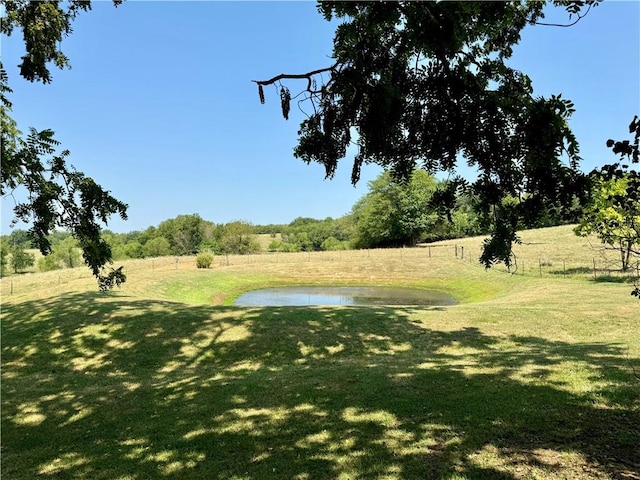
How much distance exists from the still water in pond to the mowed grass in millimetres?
11210

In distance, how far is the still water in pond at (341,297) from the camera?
2952 centimetres

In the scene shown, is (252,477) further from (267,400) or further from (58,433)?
(58,433)

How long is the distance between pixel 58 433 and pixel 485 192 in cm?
766

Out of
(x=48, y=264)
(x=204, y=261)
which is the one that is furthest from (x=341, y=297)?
(x=48, y=264)

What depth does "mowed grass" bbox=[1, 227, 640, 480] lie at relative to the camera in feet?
16.3

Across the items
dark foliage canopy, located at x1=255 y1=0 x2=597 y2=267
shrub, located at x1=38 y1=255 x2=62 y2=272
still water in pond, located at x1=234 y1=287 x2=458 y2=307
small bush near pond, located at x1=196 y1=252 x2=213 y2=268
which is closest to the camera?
dark foliage canopy, located at x1=255 y1=0 x2=597 y2=267

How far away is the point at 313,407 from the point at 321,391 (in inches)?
35.2

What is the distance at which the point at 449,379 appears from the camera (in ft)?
25.8

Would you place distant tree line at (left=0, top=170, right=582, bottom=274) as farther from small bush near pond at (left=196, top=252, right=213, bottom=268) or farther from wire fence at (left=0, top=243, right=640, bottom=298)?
small bush near pond at (left=196, top=252, right=213, bottom=268)

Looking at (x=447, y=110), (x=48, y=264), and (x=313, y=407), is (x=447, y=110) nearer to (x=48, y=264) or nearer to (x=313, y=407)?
(x=313, y=407)

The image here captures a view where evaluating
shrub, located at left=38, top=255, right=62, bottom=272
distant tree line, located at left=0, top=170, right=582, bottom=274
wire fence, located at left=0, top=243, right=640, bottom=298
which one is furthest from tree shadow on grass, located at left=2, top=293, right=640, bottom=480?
shrub, located at left=38, top=255, right=62, bottom=272

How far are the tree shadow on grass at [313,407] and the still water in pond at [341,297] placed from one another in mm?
15275

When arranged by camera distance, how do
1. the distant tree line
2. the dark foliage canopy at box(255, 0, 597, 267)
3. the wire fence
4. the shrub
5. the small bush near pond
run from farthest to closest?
1. the shrub
2. the distant tree line
3. the small bush near pond
4. the wire fence
5. the dark foliage canopy at box(255, 0, 597, 267)

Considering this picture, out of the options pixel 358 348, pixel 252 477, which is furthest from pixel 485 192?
pixel 358 348
